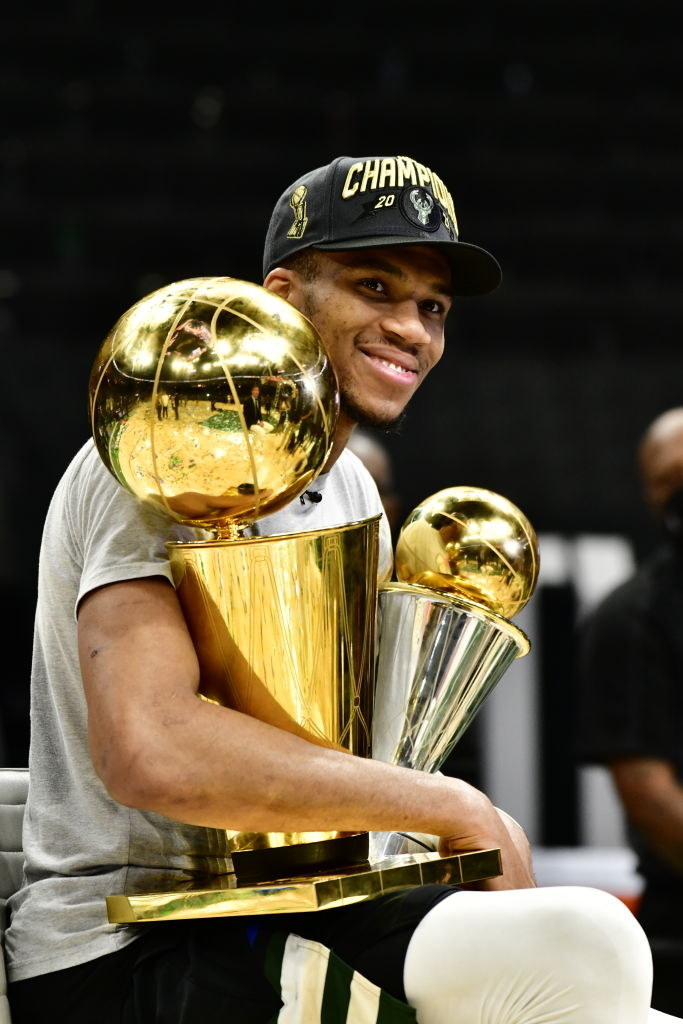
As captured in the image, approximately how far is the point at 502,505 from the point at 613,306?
415 cm

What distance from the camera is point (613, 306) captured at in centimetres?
567

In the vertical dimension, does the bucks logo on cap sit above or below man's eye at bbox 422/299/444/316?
above

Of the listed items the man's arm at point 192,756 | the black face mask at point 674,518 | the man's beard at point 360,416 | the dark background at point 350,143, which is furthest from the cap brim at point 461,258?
the dark background at point 350,143

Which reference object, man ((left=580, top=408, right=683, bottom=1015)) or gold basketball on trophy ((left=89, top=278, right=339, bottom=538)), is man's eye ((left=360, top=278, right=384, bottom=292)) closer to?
gold basketball on trophy ((left=89, top=278, right=339, bottom=538))

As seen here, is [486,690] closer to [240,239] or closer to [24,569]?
[24,569]

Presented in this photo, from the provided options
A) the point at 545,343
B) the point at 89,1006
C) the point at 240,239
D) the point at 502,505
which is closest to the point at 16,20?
the point at 240,239

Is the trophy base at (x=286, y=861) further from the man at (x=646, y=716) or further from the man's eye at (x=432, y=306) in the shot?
the man at (x=646, y=716)

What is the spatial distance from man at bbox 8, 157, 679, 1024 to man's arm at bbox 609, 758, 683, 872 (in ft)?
4.80

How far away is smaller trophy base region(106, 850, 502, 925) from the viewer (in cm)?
117

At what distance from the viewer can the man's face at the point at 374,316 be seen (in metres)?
1.55

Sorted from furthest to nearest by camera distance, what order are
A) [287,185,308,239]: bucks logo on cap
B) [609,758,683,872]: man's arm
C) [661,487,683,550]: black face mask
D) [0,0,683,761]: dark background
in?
[0,0,683,761]: dark background
[661,487,683,550]: black face mask
[609,758,683,872]: man's arm
[287,185,308,239]: bucks logo on cap

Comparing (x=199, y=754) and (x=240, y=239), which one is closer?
(x=199, y=754)

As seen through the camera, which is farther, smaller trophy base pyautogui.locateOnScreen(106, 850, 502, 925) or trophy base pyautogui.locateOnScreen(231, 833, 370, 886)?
trophy base pyautogui.locateOnScreen(231, 833, 370, 886)

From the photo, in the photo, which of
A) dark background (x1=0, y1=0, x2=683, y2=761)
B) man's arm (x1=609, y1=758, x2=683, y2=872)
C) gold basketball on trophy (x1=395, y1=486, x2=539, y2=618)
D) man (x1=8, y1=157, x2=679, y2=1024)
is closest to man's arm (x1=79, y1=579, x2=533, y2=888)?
man (x1=8, y1=157, x2=679, y2=1024)
